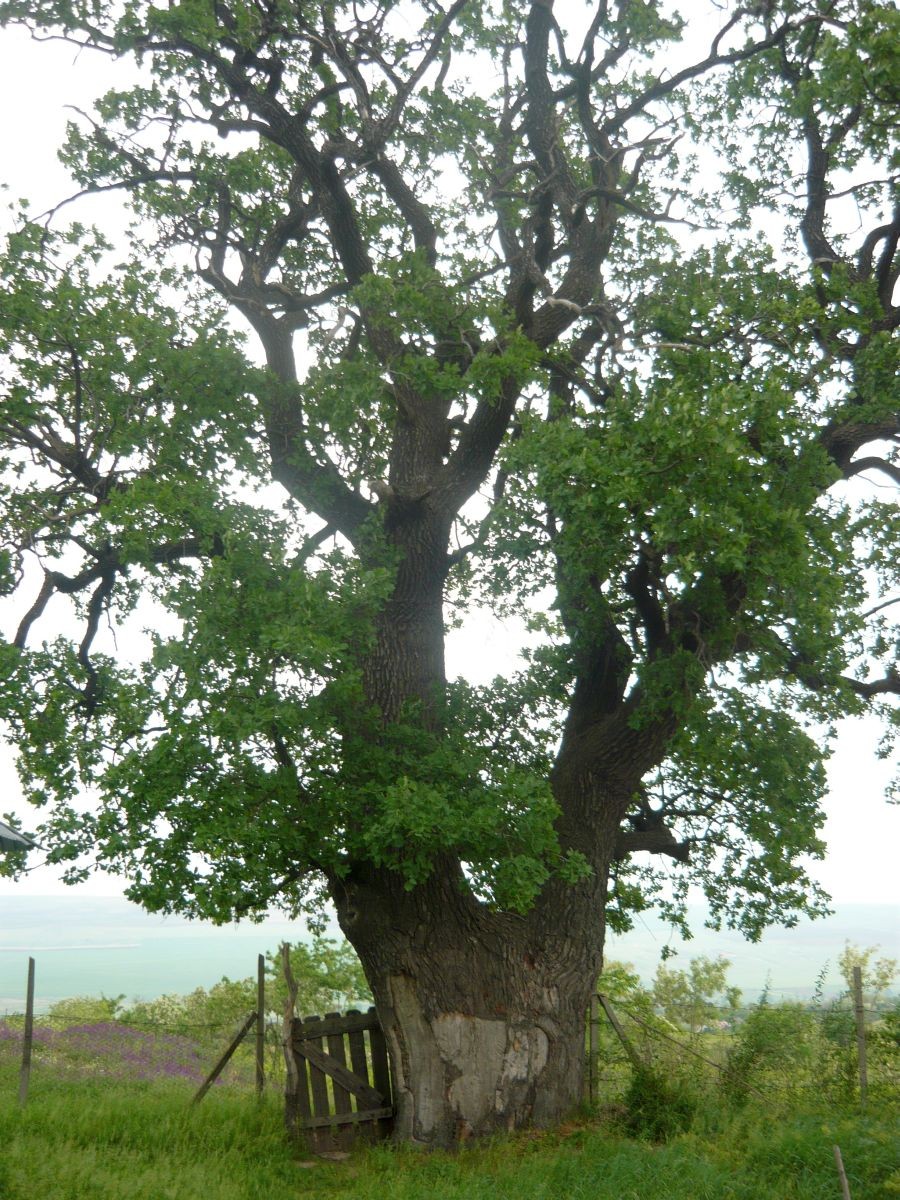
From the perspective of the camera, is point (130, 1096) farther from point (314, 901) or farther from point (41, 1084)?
point (314, 901)

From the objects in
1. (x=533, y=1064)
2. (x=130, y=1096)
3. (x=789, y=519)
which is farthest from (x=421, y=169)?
(x=130, y=1096)

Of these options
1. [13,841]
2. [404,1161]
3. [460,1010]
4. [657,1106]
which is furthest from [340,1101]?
[13,841]

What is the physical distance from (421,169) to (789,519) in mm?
8759

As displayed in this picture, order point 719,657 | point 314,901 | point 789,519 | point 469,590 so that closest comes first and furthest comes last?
point 789,519, point 719,657, point 314,901, point 469,590

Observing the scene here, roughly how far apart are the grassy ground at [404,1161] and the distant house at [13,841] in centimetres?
265

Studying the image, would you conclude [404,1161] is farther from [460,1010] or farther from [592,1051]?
[592,1051]

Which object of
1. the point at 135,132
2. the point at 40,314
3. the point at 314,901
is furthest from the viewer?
the point at 135,132

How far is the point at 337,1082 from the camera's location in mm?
11531

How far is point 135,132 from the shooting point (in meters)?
13.6

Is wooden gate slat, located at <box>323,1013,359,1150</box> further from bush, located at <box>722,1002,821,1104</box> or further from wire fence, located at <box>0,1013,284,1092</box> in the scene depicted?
bush, located at <box>722,1002,821,1104</box>

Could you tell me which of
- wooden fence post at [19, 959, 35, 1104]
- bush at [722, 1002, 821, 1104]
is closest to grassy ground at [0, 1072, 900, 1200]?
wooden fence post at [19, 959, 35, 1104]

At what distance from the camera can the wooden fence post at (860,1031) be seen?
11.1 m

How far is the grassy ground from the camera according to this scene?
28.1ft

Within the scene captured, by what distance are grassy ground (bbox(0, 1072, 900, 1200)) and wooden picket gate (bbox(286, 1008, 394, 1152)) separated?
0.38 m
